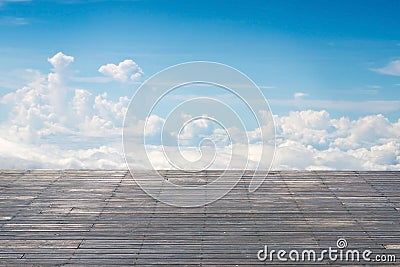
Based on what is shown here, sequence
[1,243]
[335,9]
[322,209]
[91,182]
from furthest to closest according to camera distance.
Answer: [335,9]
[91,182]
[322,209]
[1,243]

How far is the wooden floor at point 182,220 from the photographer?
167 inches

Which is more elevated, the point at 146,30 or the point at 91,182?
the point at 146,30

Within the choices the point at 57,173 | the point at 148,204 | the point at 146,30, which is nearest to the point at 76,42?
the point at 146,30

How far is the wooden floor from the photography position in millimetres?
4254

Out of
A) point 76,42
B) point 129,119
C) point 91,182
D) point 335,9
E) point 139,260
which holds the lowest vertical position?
point 139,260

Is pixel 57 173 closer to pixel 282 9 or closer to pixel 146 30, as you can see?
pixel 146 30

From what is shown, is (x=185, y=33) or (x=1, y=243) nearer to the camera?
(x=1, y=243)

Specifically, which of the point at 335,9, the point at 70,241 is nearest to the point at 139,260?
the point at 70,241

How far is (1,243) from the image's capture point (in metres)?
4.45

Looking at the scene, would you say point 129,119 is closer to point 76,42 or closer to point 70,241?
point 70,241

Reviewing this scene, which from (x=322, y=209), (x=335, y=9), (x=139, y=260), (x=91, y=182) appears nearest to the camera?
(x=139, y=260)

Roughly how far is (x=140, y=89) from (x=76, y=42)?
10.3ft

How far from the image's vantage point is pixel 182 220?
16.3ft

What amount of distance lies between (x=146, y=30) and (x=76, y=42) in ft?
3.23
